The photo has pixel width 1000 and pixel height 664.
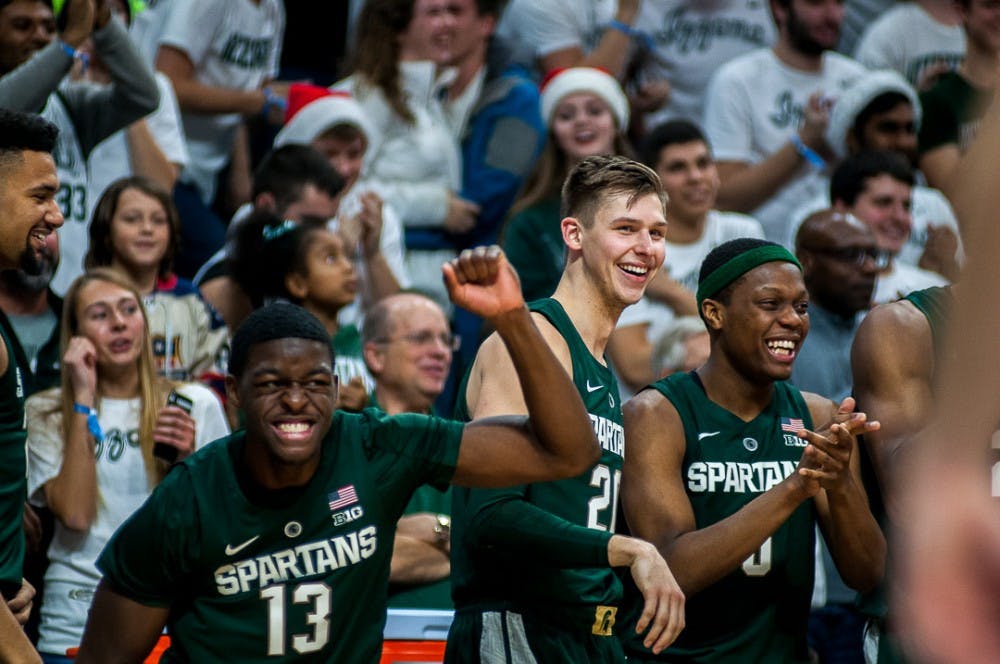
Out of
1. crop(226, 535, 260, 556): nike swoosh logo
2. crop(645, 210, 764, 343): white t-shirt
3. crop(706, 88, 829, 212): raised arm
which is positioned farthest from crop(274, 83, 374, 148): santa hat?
crop(226, 535, 260, 556): nike swoosh logo

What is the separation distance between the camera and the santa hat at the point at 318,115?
324 inches

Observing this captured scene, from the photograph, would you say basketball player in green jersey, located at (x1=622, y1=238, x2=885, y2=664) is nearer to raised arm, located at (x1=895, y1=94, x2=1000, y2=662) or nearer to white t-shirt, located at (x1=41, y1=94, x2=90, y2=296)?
raised arm, located at (x1=895, y1=94, x2=1000, y2=662)

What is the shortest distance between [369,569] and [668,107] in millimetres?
6476

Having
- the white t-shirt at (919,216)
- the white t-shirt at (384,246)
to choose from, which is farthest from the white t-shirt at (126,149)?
the white t-shirt at (919,216)

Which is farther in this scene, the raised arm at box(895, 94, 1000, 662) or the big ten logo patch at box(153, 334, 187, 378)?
the big ten logo patch at box(153, 334, 187, 378)

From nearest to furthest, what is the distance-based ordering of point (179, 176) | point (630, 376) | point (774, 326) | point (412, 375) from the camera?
point (774, 326) < point (412, 375) < point (630, 376) < point (179, 176)

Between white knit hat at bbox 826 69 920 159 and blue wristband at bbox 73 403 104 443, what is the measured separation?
17.1ft

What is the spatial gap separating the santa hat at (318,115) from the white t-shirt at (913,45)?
3904 millimetres

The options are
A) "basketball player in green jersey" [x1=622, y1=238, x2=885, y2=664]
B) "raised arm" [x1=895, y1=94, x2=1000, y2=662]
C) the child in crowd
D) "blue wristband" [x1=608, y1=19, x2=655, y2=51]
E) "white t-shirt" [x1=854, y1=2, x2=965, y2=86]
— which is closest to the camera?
"raised arm" [x1=895, y1=94, x2=1000, y2=662]

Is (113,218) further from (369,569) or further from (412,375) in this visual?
(369,569)

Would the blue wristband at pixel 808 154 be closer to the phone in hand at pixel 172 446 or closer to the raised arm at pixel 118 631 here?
the phone in hand at pixel 172 446

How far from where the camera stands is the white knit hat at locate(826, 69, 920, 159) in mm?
9078

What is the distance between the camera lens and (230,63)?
29.7 feet

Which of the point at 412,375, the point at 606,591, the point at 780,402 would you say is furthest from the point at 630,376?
the point at 606,591
